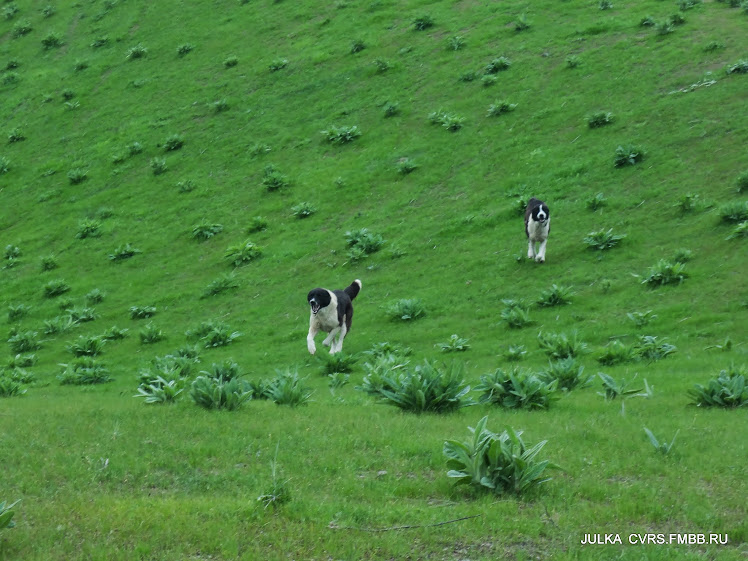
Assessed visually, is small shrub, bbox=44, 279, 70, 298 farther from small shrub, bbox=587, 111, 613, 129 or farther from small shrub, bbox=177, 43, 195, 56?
small shrub, bbox=177, 43, 195, 56

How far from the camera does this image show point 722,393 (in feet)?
34.3

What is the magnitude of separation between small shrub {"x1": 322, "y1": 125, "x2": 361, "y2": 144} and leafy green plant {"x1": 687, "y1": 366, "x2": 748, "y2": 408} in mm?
26277

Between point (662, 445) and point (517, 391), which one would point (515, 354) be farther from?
point (662, 445)

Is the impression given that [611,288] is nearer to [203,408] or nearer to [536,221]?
[536,221]

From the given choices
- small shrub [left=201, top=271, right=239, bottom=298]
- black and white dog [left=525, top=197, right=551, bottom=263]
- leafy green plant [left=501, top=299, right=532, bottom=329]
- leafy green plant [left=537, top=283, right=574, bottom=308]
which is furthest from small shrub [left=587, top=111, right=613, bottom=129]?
small shrub [left=201, top=271, right=239, bottom=298]

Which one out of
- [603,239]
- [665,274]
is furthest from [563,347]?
[603,239]

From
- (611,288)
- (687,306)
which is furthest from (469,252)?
(687,306)

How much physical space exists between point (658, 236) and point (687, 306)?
15.7ft

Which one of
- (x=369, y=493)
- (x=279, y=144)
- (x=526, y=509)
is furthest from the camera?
(x=279, y=144)

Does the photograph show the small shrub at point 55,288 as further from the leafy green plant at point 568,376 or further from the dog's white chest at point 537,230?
the leafy green plant at point 568,376

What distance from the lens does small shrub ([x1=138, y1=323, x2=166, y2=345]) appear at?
2338cm

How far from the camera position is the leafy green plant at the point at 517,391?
10852mm

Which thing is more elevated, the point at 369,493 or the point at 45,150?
the point at 369,493

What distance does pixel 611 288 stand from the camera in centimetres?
2009
